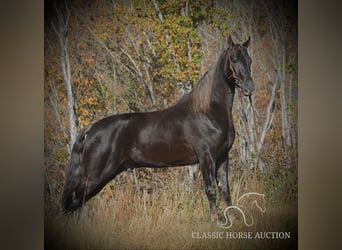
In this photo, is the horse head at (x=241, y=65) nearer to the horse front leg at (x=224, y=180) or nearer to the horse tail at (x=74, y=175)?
the horse front leg at (x=224, y=180)

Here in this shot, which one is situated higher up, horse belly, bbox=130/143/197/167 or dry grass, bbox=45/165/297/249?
horse belly, bbox=130/143/197/167

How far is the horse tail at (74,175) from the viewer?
2432 mm

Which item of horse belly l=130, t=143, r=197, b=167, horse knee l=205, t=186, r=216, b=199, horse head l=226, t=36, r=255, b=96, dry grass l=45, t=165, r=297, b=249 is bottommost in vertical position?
dry grass l=45, t=165, r=297, b=249

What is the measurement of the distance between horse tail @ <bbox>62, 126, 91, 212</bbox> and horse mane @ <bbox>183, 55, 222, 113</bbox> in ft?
1.83

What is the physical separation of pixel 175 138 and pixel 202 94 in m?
0.27

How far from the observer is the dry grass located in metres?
2.41

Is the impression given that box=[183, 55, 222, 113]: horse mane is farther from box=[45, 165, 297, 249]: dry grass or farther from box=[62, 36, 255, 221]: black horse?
box=[45, 165, 297, 249]: dry grass

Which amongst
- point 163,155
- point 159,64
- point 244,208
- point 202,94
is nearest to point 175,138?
point 163,155

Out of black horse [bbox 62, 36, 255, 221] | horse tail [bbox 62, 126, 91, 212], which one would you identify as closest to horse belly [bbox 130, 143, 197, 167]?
black horse [bbox 62, 36, 255, 221]

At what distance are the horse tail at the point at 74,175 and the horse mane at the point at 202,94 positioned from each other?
0.56 metres

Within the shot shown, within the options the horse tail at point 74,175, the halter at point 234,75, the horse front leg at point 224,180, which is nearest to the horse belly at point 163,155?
the horse front leg at point 224,180
